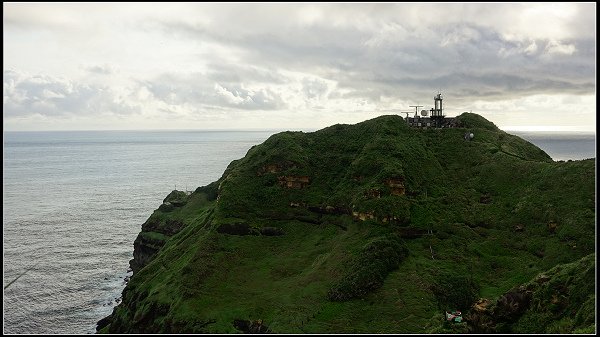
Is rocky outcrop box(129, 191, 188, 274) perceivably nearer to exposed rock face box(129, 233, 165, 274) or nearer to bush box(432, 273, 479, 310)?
exposed rock face box(129, 233, 165, 274)

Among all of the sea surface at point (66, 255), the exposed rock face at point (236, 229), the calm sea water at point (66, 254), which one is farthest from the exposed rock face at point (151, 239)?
the exposed rock face at point (236, 229)

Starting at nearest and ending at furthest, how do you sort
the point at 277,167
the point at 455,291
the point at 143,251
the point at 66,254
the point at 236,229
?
the point at 455,291, the point at 236,229, the point at 277,167, the point at 143,251, the point at 66,254

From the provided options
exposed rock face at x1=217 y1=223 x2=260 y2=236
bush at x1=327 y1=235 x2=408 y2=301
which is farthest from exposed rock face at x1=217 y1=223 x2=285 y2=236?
bush at x1=327 y1=235 x2=408 y2=301

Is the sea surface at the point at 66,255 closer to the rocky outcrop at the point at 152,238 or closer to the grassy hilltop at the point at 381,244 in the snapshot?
the rocky outcrop at the point at 152,238

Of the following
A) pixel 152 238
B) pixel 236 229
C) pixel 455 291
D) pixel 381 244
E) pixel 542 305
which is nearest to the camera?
pixel 542 305

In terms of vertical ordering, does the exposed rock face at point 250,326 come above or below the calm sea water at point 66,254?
above

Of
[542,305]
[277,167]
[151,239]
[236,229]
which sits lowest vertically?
[151,239]

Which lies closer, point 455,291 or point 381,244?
point 455,291

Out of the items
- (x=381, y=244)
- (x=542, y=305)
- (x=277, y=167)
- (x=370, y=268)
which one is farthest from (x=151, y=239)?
(x=542, y=305)

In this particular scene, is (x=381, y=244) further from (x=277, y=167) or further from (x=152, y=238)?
(x=152, y=238)

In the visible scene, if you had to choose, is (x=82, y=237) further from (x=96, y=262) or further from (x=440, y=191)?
(x=440, y=191)

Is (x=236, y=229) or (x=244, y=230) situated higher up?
(x=236, y=229)
